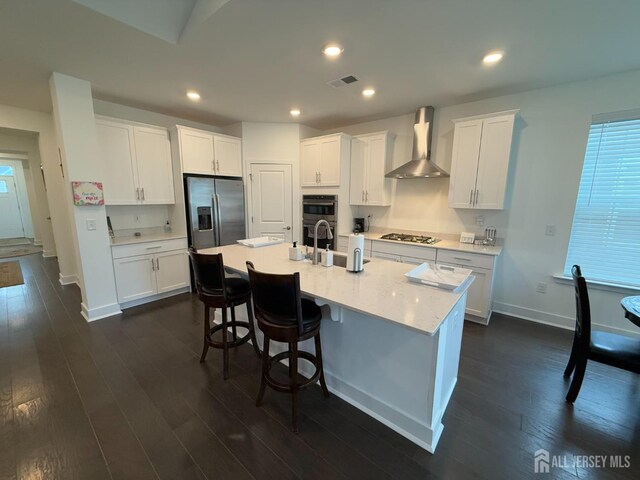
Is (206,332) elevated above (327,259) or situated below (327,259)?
below

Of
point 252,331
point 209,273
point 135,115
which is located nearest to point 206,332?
point 252,331

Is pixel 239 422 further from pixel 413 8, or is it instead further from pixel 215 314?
pixel 413 8

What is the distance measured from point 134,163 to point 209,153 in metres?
1.00

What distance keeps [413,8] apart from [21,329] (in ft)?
15.9

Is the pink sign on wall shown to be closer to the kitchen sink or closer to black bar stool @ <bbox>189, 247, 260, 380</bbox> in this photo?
black bar stool @ <bbox>189, 247, 260, 380</bbox>

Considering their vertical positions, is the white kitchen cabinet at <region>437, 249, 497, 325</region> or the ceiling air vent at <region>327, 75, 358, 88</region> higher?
the ceiling air vent at <region>327, 75, 358, 88</region>

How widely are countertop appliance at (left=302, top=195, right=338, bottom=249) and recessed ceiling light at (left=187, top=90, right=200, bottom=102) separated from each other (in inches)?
82.1

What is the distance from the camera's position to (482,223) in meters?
3.45

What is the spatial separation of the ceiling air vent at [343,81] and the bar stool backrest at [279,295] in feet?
7.48

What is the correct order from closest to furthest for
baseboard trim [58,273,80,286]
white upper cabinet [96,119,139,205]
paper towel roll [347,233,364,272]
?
paper towel roll [347,233,364,272] < white upper cabinet [96,119,139,205] < baseboard trim [58,273,80,286]

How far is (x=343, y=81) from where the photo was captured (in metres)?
2.79

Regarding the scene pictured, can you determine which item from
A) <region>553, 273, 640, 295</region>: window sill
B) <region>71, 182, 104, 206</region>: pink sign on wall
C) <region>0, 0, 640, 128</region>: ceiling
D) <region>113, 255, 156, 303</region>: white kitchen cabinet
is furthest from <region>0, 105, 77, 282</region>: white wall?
<region>553, 273, 640, 295</region>: window sill

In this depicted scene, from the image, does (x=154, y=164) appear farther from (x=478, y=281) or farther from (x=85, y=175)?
(x=478, y=281)

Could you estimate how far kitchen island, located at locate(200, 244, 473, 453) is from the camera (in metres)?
1.42
